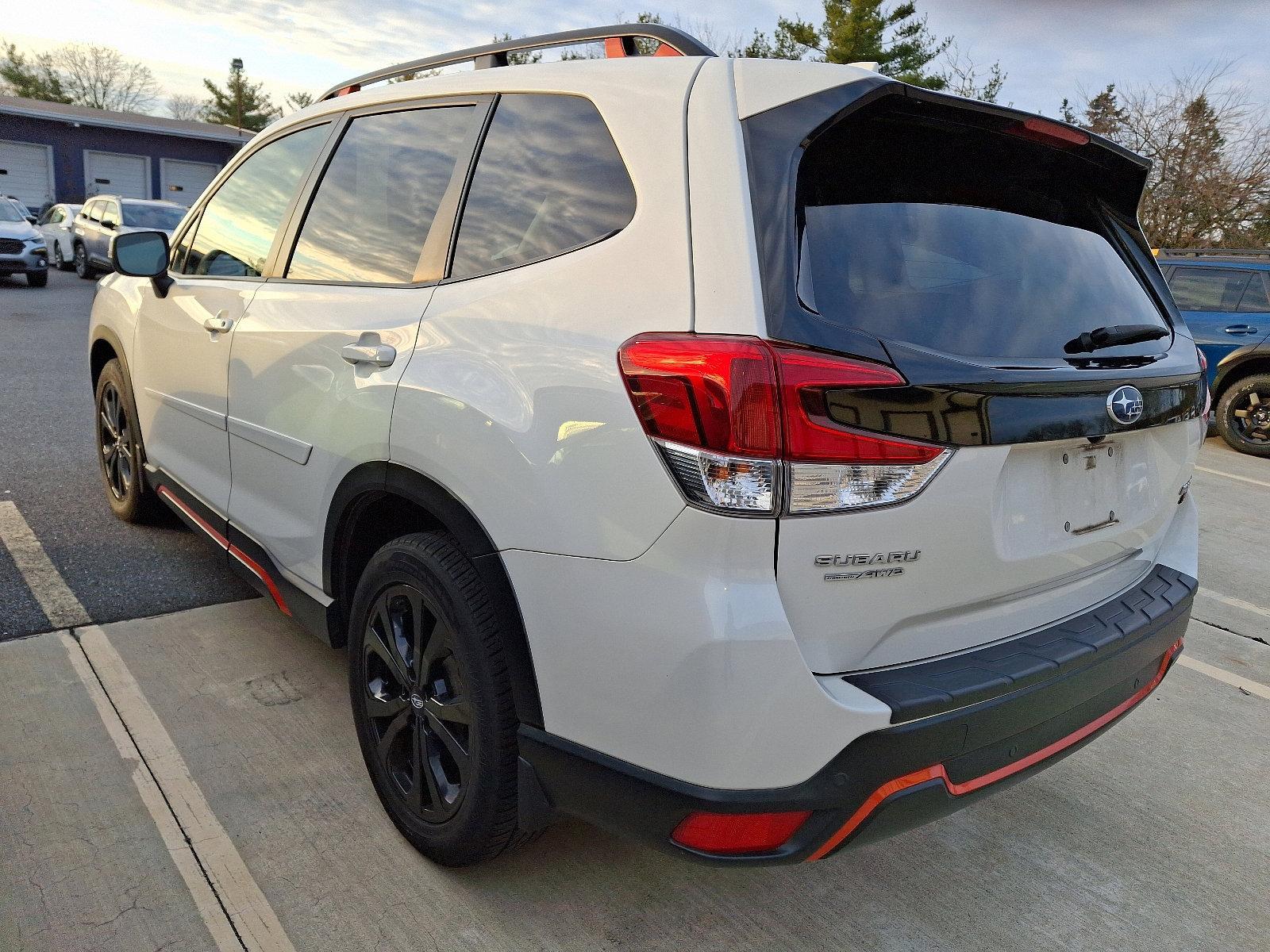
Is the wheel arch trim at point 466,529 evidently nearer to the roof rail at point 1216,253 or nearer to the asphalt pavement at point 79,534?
Result: the asphalt pavement at point 79,534

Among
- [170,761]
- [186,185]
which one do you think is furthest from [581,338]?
[186,185]

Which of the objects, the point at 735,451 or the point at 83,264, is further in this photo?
the point at 83,264

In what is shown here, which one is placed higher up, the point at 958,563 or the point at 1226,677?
the point at 958,563

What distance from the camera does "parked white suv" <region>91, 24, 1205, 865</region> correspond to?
1.69 metres

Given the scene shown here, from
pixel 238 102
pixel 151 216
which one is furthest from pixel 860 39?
pixel 238 102

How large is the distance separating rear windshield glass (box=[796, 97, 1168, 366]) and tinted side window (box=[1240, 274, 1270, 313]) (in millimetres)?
8334

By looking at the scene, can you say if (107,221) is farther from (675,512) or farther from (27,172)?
(27,172)

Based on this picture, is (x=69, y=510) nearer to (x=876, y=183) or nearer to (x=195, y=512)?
(x=195, y=512)

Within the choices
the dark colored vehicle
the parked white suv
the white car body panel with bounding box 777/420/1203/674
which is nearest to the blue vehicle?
the parked white suv

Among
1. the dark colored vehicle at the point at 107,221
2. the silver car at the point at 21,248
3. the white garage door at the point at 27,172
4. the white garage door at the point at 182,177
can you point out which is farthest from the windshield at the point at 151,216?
the white garage door at the point at 27,172

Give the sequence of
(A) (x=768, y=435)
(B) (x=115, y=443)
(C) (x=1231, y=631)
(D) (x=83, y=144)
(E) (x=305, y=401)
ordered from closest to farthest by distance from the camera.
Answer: (A) (x=768, y=435) < (E) (x=305, y=401) < (C) (x=1231, y=631) < (B) (x=115, y=443) < (D) (x=83, y=144)

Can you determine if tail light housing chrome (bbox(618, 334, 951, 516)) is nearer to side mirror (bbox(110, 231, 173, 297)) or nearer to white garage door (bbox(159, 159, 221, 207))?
side mirror (bbox(110, 231, 173, 297))

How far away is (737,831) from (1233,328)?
9604 millimetres

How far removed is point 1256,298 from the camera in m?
9.34
